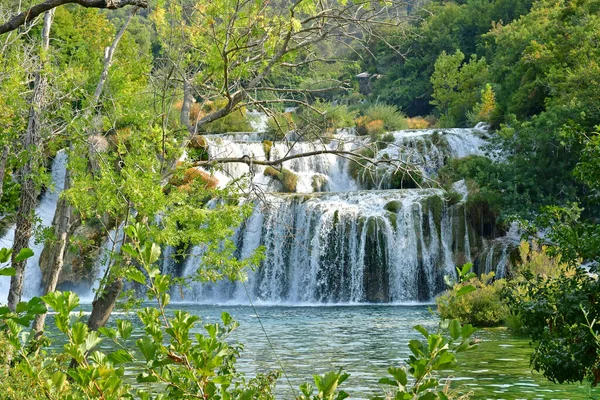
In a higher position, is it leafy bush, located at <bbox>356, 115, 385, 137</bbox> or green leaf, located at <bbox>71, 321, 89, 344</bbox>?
leafy bush, located at <bbox>356, 115, 385, 137</bbox>

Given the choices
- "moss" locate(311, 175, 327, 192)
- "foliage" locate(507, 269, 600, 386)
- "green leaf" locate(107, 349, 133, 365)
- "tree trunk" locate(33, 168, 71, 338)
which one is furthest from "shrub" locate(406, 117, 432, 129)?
"green leaf" locate(107, 349, 133, 365)

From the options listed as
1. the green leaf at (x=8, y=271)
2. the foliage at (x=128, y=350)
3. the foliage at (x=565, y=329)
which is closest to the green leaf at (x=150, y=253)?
the foliage at (x=128, y=350)

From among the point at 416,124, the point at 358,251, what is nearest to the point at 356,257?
the point at 358,251

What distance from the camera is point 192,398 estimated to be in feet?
8.71

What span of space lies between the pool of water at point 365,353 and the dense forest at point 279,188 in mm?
313

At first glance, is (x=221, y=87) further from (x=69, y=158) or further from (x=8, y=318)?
(x=8, y=318)

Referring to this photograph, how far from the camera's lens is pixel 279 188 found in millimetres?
29250

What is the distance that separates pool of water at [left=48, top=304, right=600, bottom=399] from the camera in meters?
9.44

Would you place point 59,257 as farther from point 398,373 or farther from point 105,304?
point 398,373

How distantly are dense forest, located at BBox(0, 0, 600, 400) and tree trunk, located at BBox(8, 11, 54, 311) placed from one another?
3 centimetres

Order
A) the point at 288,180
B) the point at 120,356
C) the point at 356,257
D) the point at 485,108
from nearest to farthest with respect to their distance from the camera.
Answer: the point at 120,356 < the point at 356,257 < the point at 288,180 < the point at 485,108

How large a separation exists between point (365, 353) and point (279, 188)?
1688cm

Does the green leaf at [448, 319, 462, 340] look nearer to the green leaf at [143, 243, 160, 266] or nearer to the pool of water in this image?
the green leaf at [143, 243, 160, 266]

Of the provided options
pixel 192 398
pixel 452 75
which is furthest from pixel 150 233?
pixel 452 75
